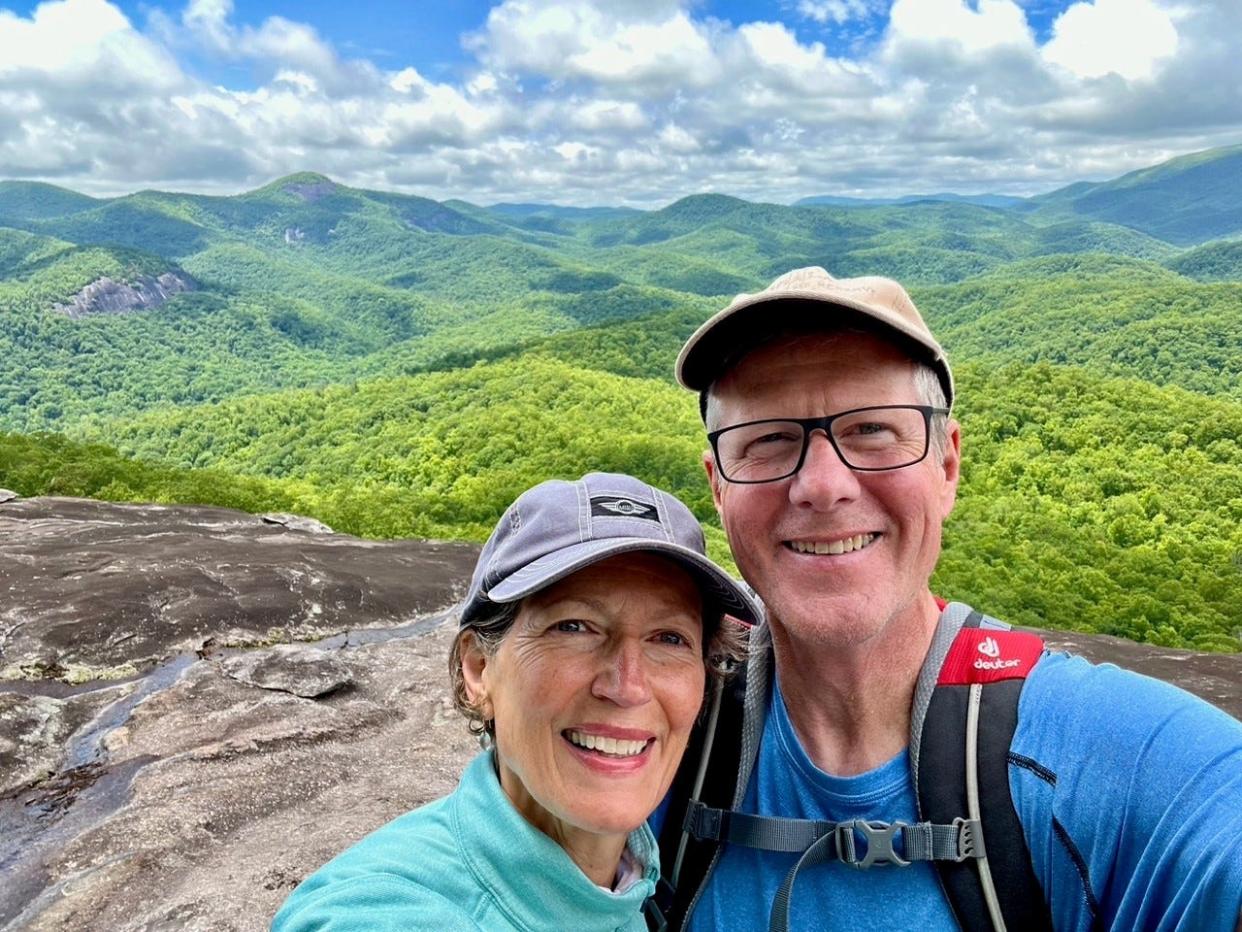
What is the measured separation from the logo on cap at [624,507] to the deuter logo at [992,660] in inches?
34.7

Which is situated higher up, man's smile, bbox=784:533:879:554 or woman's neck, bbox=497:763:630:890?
man's smile, bbox=784:533:879:554

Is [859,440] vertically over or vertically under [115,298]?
under

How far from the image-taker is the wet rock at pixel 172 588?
8516 millimetres

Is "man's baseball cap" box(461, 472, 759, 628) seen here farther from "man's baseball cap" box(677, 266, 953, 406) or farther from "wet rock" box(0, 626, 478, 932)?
"wet rock" box(0, 626, 478, 932)

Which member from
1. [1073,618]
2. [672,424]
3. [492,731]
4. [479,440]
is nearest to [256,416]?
[479,440]

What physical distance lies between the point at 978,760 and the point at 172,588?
10136 millimetres

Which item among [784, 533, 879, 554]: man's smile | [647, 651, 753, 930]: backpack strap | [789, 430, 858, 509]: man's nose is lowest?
[647, 651, 753, 930]: backpack strap

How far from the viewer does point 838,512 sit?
2061 mm

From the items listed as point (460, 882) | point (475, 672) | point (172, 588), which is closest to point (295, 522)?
point (172, 588)

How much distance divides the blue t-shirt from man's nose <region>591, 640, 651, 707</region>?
1.77ft

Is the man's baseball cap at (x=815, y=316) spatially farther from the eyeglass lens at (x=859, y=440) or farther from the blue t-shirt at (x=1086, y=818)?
the blue t-shirt at (x=1086, y=818)

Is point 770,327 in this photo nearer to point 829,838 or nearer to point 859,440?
point 859,440

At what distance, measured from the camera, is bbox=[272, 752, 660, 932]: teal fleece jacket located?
5.08 feet

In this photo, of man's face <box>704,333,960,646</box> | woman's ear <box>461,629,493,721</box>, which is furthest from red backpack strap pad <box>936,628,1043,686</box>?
woman's ear <box>461,629,493,721</box>
